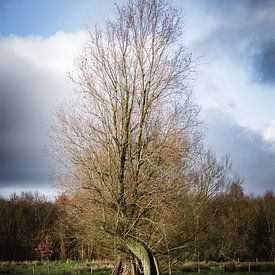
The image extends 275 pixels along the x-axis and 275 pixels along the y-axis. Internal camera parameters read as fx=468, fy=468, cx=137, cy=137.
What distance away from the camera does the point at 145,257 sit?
41.7 ft

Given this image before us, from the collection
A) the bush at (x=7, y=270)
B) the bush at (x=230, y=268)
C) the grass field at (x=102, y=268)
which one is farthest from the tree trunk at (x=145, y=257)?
the bush at (x=230, y=268)

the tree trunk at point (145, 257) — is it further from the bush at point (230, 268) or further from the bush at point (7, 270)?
the bush at point (230, 268)

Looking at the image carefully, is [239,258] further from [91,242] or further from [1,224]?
[91,242]

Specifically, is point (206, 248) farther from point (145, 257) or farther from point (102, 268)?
point (145, 257)

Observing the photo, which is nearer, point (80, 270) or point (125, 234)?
point (125, 234)

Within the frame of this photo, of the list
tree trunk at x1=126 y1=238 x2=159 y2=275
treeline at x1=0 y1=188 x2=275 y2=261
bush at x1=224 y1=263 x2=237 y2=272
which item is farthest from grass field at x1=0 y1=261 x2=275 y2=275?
tree trunk at x1=126 y1=238 x2=159 y2=275

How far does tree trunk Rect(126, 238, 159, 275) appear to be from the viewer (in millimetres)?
12539

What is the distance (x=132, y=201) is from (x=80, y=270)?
2009cm

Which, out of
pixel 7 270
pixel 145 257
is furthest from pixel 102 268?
pixel 145 257

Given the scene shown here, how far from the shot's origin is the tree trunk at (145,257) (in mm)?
12539

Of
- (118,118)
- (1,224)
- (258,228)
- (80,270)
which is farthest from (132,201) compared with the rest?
(258,228)

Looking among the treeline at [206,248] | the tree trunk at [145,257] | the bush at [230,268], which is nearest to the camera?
the tree trunk at [145,257]

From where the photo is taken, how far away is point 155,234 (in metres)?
14.3

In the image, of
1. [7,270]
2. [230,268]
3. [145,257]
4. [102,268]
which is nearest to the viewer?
[145,257]
